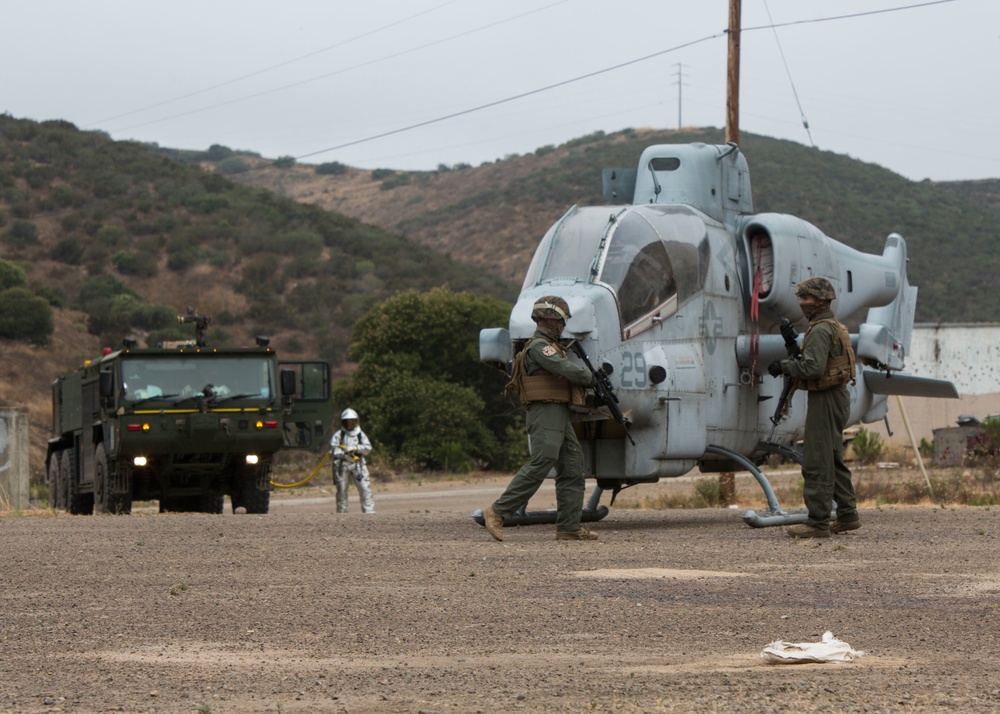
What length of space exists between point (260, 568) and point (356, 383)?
30.8 m

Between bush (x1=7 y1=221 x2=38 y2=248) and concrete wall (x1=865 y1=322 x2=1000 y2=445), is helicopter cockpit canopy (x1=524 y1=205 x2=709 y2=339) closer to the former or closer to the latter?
concrete wall (x1=865 y1=322 x2=1000 y2=445)

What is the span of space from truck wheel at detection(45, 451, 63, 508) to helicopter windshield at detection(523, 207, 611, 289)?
43.2ft

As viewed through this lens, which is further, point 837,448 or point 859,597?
point 837,448

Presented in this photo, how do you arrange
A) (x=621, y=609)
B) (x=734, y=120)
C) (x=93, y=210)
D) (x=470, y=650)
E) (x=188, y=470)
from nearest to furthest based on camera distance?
(x=470, y=650) → (x=621, y=609) → (x=188, y=470) → (x=734, y=120) → (x=93, y=210)

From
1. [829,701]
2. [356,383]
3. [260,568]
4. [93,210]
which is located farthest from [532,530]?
[93,210]

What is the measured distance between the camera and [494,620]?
7.32 meters

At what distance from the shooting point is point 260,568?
9.84m

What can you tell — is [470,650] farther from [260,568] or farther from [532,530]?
[532,530]

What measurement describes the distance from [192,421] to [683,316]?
28.5ft

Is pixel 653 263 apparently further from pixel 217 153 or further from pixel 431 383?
pixel 217 153

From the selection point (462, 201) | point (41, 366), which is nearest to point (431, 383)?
point (41, 366)

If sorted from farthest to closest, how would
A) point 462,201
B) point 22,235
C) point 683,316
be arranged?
1. point 462,201
2. point 22,235
3. point 683,316

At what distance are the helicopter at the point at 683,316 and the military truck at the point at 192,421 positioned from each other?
22.5 ft

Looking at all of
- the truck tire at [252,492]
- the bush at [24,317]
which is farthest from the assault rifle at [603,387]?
the bush at [24,317]
